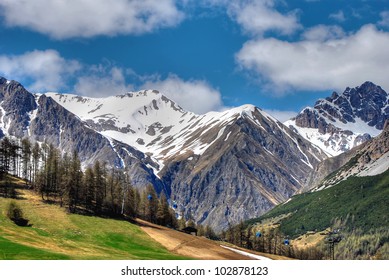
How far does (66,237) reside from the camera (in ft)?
378

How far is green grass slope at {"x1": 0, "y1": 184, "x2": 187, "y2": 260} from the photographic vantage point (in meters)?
88.5

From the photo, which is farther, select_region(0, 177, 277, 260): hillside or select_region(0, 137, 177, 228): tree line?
select_region(0, 137, 177, 228): tree line

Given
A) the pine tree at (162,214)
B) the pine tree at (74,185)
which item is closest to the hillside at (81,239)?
the pine tree at (74,185)

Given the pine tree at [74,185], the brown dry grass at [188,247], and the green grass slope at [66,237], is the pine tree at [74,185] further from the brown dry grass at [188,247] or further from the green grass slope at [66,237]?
the brown dry grass at [188,247]

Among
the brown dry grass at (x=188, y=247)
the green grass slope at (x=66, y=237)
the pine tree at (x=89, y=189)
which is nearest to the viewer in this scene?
the green grass slope at (x=66, y=237)

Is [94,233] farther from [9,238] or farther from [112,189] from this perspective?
[112,189]

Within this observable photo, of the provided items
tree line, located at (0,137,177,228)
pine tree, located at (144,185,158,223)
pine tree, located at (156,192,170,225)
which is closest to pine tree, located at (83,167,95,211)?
tree line, located at (0,137,177,228)

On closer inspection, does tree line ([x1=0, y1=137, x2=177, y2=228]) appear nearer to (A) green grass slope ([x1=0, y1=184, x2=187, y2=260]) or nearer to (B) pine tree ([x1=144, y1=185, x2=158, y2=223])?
(B) pine tree ([x1=144, y1=185, x2=158, y2=223])

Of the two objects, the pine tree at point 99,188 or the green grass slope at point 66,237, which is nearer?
the green grass slope at point 66,237

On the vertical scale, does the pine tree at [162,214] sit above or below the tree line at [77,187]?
below

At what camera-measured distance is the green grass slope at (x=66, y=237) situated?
88.5m
